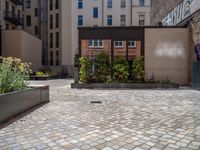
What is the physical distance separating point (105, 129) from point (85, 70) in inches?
450

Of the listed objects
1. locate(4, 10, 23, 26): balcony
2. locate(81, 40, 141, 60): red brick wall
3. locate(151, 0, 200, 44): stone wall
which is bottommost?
locate(81, 40, 141, 60): red brick wall

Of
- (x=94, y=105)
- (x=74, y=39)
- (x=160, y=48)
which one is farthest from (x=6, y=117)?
(x=74, y=39)

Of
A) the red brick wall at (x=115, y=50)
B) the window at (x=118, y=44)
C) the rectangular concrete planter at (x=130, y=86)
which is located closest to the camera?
the rectangular concrete planter at (x=130, y=86)

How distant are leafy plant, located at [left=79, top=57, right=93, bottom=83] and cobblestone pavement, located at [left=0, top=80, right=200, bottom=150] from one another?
8.47 m

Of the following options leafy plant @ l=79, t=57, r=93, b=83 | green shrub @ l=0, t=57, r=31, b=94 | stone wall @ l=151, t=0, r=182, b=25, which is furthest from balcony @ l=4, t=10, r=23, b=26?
green shrub @ l=0, t=57, r=31, b=94

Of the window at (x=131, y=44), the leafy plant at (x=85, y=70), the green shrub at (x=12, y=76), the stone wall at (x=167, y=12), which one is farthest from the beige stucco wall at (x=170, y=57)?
the green shrub at (x=12, y=76)

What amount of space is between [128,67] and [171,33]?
4.33 metres

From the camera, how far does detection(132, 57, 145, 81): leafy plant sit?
17.6 metres

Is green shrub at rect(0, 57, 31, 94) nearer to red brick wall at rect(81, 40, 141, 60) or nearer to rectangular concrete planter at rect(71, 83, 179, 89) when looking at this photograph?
rectangular concrete planter at rect(71, 83, 179, 89)

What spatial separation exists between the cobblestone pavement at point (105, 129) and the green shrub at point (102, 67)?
28.0 ft

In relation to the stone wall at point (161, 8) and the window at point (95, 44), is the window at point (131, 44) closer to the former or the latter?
the window at point (95, 44)

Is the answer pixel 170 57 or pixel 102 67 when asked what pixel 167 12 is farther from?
pixel 102 67

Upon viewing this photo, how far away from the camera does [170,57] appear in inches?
741

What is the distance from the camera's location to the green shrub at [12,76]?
8.16 m
